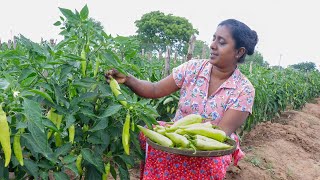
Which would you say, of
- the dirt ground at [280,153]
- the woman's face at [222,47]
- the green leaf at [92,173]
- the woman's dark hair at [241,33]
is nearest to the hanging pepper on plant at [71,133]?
the green leaf at [92,173]

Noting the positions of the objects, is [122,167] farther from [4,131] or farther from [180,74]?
[4,131]

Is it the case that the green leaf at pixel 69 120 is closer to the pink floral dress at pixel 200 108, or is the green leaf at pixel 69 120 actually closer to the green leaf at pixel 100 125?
the green leaf at pixel 100 125

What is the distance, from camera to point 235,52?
2.56 m

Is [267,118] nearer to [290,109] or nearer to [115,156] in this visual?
[290,109]

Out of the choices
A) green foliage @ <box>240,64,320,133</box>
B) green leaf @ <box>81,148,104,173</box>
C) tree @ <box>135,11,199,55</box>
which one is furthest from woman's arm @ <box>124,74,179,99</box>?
tree @ <box>135,11,199,55</box>

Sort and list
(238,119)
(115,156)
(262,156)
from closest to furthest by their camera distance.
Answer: (115,156), (238,119), (262,156)

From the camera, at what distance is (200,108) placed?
2.60 metres

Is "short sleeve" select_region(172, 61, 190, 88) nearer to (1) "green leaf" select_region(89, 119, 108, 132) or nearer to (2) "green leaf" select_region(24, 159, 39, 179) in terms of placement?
(1) "green leaf" select_region(89, 119, 108, 132)

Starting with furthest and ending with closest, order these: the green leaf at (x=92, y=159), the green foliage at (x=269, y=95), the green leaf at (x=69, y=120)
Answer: the green foliage at (x=269, y=95) → the green leaf at (x=92, y=159) → the green leaf at (x=69, y=120)

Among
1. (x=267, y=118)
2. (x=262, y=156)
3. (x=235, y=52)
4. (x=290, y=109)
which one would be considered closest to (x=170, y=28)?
(x=290, y=109)

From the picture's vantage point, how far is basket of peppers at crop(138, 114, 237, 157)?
6.29ft

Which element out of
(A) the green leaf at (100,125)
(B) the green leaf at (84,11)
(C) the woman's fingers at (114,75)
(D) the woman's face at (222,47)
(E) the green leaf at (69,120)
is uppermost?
(B) the green leaf at (84,11)

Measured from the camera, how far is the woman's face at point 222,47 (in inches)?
98.3

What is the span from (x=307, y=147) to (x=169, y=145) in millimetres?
4481
